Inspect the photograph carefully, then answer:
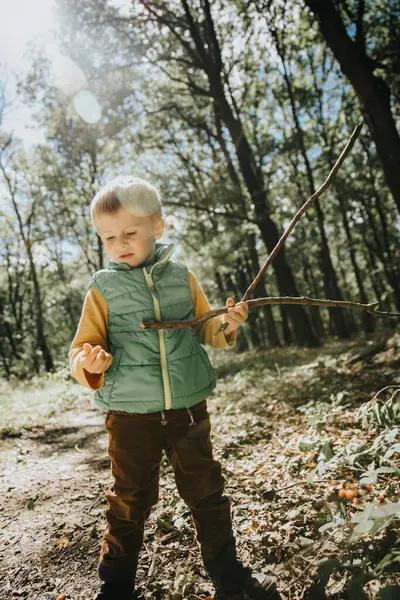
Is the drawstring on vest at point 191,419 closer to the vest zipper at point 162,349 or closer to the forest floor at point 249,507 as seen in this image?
the vest zipper at point 162,349

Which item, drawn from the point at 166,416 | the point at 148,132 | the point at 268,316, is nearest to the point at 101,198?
the point at 166,416

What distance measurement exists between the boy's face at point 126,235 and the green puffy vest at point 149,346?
2.9 inches

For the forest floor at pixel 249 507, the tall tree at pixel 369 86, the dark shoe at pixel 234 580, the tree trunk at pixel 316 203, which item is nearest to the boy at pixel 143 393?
the dark shoe at pixel 234 580

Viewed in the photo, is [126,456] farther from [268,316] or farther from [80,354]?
[268,316]

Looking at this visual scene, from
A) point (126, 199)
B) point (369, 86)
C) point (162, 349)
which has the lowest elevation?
point (162, 349)

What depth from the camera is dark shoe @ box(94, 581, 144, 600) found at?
1.84 meters

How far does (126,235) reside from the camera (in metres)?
2.00

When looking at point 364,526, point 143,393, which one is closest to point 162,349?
point 143,393

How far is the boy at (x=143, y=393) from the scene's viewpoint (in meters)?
1.85

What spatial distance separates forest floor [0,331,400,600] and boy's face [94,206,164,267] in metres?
1.57

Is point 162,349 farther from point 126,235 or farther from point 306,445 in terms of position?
point 306,445

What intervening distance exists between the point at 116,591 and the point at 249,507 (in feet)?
3.60

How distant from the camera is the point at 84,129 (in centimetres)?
1487

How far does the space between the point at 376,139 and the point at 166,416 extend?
535 cm
